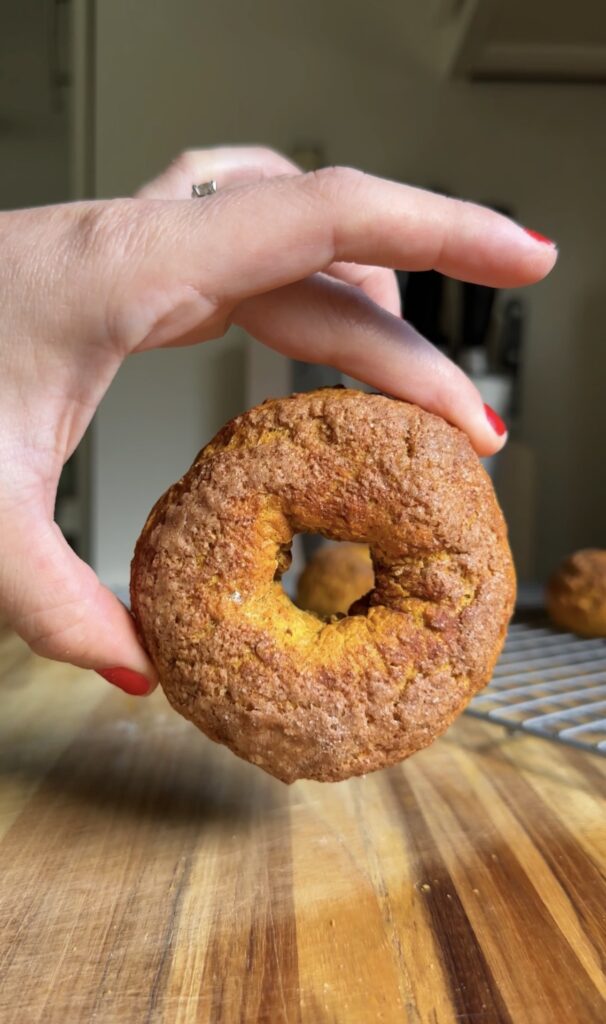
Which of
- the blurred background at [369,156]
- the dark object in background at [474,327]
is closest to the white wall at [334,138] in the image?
the blurred background at [369,156]

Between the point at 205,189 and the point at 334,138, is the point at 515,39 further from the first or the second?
the point at 205,189

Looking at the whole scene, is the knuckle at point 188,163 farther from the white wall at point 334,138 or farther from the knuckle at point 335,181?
the white wall at point 334,138

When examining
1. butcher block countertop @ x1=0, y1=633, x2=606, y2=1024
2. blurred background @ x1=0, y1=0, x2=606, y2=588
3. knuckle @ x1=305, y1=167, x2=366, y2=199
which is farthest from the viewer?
blurred background @ x1=0, y1=0, x2=606, y2=588

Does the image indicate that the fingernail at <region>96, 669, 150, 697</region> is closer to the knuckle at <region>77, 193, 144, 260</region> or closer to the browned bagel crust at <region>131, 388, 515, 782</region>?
the browned bagel crust at <region>131, 388, 515, 782</region>

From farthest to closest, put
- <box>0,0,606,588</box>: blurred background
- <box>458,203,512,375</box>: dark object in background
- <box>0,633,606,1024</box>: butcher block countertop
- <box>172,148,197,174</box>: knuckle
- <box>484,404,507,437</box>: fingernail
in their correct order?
<box>0,0,606,588</box>: blurred background
<box>458,203,512,375</box>: dark object in background
<box>172,148,197,174</box>: knuckle
<box>484,404,507,437</box>: fingernail
<box>0,633,606,1024</box>: butcher block countertop

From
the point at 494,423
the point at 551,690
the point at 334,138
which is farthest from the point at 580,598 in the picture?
the point at 334,138

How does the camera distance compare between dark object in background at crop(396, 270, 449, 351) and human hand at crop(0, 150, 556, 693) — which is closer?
human hand at crop(0, 150, 556, 693)

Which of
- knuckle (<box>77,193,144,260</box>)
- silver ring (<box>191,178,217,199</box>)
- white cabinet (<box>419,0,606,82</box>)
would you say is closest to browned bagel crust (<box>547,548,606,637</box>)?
silver ring (<box>191,178,217,199</box>)
